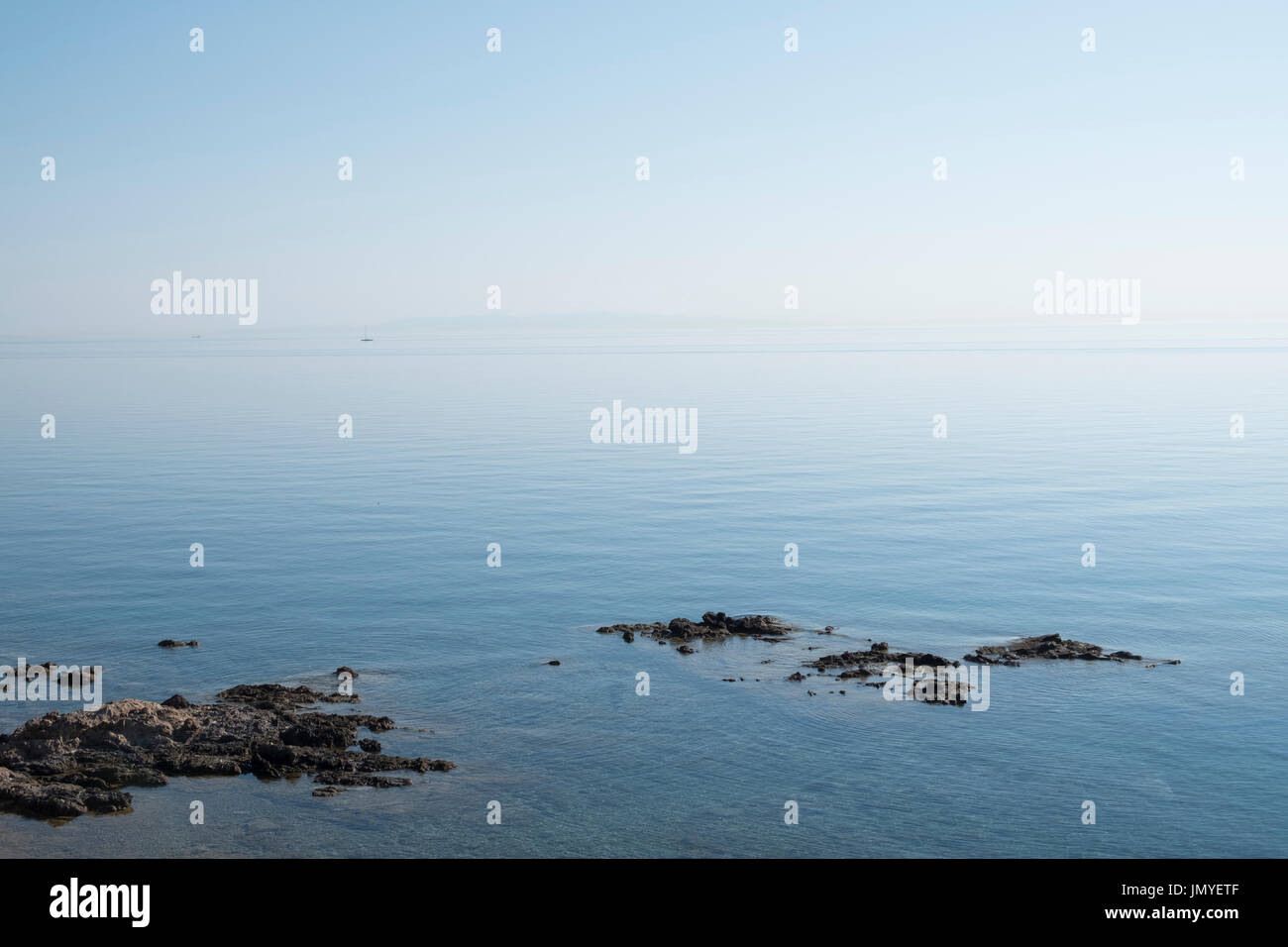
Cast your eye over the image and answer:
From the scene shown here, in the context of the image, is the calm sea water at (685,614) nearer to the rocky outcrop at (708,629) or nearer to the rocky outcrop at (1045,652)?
the rocky outcrop at (1045,652)

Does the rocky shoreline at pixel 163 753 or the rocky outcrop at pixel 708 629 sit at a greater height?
the rocky outcrop at pixel 708 629

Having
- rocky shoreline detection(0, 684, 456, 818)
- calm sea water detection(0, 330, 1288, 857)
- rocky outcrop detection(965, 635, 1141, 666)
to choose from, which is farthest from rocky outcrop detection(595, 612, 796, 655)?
rocky shoreline detection(0, 684, 456, 818)

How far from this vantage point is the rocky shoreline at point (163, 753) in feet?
69.1

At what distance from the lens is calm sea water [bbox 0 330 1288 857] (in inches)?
806

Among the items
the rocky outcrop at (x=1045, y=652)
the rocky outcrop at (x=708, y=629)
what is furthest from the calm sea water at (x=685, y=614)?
the rocky outcrop at (x=708, y=629)

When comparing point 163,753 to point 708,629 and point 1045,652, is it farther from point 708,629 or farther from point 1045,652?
point 1045,652

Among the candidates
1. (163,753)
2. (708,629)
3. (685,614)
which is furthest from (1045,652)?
(163,753)

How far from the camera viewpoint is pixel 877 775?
73.7 feet

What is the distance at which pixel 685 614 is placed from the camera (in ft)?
112

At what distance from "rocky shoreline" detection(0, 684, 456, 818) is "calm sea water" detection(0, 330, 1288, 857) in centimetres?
60

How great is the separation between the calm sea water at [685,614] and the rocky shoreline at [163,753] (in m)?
0.60

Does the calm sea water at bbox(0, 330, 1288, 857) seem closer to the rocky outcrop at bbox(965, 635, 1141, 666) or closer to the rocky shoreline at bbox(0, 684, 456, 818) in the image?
the rocky shoreline at bbox(0, 684, 456, 818)
